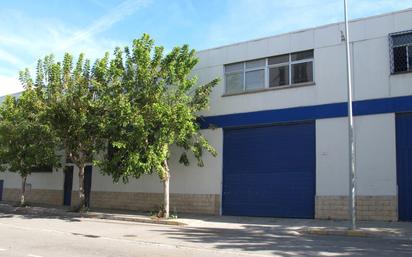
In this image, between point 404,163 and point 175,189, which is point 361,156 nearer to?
point 404,163

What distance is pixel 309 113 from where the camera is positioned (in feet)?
69.6

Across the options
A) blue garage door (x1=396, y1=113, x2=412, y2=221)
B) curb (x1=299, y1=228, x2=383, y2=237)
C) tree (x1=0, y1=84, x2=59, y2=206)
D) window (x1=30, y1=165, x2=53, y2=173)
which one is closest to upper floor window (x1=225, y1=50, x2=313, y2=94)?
blue garage door (x1=396, y1=113, x2=412, y2=221)

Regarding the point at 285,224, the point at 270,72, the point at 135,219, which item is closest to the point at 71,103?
the point at 135,219

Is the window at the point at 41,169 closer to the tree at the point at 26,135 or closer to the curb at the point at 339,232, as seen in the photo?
the tree at the point at 26,135

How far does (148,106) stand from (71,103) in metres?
4.54

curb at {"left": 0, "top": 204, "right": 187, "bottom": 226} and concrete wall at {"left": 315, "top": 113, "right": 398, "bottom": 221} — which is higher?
concrete wall at {"left": 315, "top": 113, "right": 398, "bottom": 221}

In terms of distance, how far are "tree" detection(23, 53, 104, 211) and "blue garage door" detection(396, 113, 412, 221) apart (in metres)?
12.6

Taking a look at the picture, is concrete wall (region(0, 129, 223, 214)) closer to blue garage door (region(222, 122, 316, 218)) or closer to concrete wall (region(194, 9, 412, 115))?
blue garage door (region(222, 122, 316, 218))

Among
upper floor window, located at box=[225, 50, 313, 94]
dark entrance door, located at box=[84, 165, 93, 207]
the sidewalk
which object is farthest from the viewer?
dark entrance door, located at box=[84, 165, 93, 207]

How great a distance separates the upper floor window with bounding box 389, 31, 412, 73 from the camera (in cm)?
1950

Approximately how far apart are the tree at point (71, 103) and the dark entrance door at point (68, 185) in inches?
254

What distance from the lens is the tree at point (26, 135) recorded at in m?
24.1

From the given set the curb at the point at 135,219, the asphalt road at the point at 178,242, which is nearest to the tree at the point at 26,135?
the curb at the point at 135,219

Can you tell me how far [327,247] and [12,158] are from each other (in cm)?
2103
